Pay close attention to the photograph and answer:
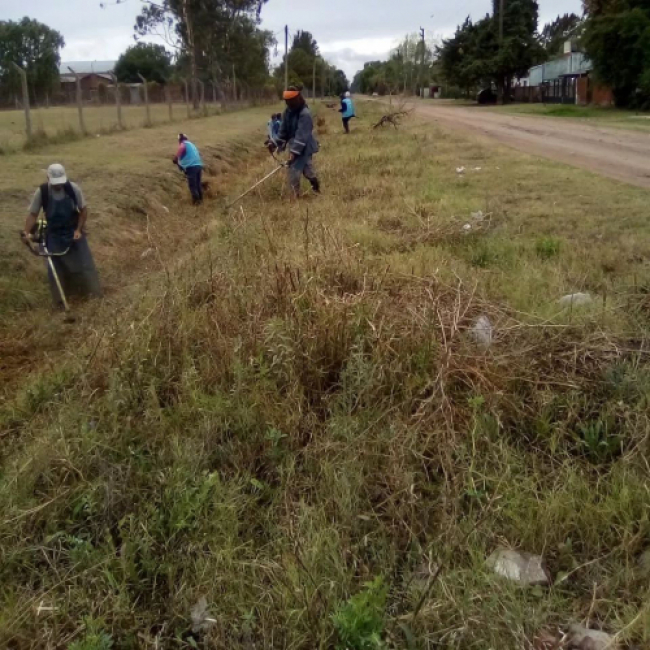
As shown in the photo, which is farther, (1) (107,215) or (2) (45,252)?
(1) (107,215)

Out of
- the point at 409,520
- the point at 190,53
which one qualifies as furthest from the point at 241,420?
the point at 190,53

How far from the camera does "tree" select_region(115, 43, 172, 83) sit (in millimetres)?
68125

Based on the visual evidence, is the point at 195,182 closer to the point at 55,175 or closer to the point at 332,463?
the point at 55,175

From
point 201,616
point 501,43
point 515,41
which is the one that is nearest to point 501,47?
point 501,43

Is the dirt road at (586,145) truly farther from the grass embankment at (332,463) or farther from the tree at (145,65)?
the tree at (145,65)

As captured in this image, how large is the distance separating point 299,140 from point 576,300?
6631mm

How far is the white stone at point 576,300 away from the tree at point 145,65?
69088 millimetres

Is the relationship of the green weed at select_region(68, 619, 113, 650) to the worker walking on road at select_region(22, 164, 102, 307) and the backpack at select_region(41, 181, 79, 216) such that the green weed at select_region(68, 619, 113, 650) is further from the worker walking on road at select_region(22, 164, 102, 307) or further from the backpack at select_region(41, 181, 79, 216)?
the backpack at select_region(41, 181, 79, 216)

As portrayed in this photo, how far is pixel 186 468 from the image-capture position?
3.29 metres

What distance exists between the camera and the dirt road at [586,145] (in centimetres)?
1067

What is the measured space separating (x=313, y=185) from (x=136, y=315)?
240 inches

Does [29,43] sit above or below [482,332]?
above

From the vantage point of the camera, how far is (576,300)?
431 cm

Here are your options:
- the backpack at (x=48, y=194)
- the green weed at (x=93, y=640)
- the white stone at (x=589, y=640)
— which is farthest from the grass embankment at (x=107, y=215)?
the white stone at (x=589, y=640)
